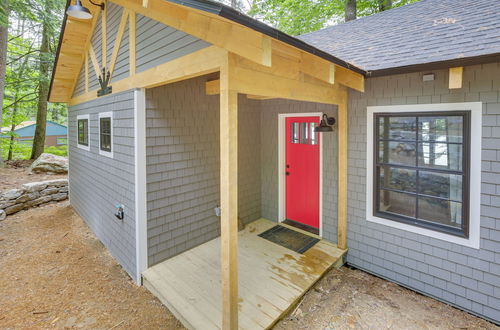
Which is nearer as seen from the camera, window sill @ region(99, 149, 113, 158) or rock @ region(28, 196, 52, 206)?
window sill @ region(99, 149, 113, 158)

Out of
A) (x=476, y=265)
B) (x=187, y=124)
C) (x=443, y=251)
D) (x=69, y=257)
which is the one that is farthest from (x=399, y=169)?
(x=69, y=257)

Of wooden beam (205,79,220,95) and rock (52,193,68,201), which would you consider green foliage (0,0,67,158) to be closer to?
rock (52,193,68,201)

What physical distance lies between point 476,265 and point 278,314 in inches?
89.7

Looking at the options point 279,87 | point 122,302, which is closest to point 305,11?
point 279,87

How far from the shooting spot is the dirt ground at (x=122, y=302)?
2.93 metres

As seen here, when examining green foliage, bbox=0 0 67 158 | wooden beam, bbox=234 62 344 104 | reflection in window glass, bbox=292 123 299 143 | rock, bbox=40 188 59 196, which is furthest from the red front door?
green foliage, bbox=0 0 67 158

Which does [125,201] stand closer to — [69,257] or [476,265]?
[69,257]

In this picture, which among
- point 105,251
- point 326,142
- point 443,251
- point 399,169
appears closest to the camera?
point 443,251

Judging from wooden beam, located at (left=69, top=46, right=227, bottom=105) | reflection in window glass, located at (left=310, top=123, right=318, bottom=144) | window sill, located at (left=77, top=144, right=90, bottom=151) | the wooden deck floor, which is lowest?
the wooden deck floor

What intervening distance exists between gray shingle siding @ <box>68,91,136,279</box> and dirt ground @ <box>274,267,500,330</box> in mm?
2472

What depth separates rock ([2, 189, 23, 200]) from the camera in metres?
6.50

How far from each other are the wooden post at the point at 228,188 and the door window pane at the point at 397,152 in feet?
7.92

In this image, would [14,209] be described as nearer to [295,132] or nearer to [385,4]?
[295,132]

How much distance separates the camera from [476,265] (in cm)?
296
